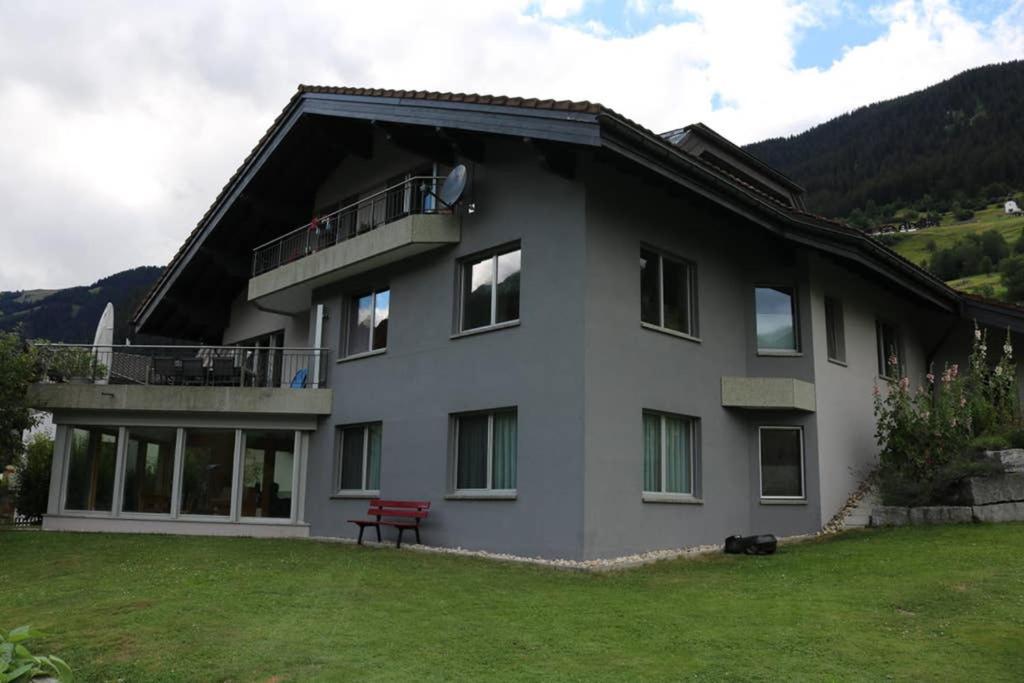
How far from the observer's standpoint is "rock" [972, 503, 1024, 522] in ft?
44.3

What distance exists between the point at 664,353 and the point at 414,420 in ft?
15.0

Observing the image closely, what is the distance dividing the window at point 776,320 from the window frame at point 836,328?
963 mm

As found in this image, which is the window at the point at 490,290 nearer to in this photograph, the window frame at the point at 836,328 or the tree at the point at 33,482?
the window frame at the point at 836,328

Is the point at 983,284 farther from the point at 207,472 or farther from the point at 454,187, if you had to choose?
the point at 207,472

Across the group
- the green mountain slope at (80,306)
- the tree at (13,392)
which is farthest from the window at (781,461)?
the green mountain slope at (80,306)

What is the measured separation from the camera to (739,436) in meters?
15.1

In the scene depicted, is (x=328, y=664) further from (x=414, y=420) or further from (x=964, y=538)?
(x=964, y=538)

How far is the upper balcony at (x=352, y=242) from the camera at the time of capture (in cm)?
1502

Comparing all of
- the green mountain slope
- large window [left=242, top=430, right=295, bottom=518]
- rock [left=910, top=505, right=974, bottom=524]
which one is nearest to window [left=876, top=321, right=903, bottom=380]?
rock [left=910, top=505, right=974, bottom=524]

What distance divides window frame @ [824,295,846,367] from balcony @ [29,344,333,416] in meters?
9.97

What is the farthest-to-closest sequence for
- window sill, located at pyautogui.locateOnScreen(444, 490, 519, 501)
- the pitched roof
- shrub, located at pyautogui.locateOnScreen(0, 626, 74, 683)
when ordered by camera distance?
window sill, located at pyautogui.locateOnScreen(444, 490, 519, 501), the pitched roof, shrub, located at pyautogui.locateOnScreen(0, 626, 74, 683)

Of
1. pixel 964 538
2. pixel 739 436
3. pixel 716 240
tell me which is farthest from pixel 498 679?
pixel 716 240

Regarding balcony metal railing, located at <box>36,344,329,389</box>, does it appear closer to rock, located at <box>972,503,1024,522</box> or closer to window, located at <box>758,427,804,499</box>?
window, located at <box>758,427,804,499</box>

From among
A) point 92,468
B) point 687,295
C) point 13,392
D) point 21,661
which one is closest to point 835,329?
point 687,295
